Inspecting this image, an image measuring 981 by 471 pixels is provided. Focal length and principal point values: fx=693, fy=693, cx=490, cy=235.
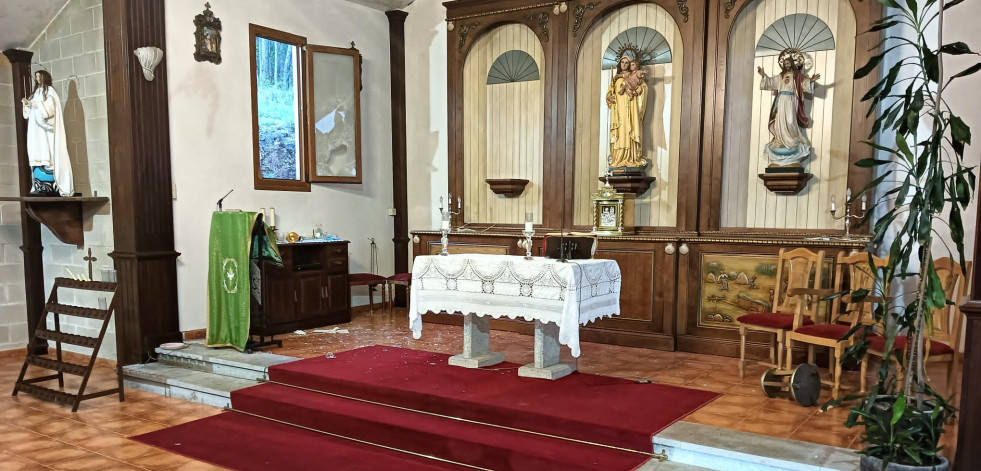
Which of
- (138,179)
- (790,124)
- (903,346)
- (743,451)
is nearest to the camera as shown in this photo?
(743,451)

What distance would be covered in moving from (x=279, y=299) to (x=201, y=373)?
1.16 meters

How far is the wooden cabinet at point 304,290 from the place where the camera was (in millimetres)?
6387

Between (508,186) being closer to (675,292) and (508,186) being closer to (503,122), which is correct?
(503,122)

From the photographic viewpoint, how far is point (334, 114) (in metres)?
7.47

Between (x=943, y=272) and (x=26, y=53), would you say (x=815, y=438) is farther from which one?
(x=26, y=53)

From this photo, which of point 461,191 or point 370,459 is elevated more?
point 461,191

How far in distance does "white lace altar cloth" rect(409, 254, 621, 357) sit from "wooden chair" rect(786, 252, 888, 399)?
4.16 ft

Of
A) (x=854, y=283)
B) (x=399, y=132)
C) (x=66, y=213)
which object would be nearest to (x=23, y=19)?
(x=66, y=213)

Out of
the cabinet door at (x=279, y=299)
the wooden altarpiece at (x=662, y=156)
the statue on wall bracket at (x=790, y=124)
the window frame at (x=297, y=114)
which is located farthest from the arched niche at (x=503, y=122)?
the statue on wall bracket at (x=790, y=124)

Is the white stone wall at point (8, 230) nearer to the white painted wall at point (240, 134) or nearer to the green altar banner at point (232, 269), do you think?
the white painted wall at point (240, 134)

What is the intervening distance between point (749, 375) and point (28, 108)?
6314mm

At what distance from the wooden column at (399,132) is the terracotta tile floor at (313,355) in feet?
5.86

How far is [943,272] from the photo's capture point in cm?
409

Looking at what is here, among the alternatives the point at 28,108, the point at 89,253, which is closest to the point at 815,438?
the point at 89,253
